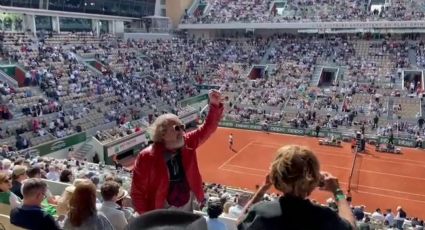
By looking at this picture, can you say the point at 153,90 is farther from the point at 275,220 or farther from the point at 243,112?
the point at 275,220

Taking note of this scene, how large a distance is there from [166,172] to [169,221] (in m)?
1.94

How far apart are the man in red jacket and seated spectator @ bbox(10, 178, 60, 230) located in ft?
2.85

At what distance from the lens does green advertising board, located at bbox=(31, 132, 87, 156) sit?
2088cm

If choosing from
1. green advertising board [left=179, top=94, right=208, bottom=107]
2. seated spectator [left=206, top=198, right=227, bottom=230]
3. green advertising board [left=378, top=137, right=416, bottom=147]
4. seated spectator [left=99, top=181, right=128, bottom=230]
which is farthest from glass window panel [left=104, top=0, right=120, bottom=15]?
seated spectator [left=206, top=198, right=227, bottom=230]

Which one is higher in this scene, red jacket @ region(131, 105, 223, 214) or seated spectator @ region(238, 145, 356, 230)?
seated spectator @ region(238, 145, 356, 230)

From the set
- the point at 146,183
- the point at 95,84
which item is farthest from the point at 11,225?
the point at 95,84

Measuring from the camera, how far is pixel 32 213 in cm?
405

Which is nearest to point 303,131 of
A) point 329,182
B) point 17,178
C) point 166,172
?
point 17,178

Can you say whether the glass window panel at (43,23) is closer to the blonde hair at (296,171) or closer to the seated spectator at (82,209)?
the seated spectator at (82,209)

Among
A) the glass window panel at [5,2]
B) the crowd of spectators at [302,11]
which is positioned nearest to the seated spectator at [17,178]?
the glass window panel at [5,2]

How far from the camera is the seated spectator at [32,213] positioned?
13.3 ft

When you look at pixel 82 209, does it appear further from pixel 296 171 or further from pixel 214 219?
pixel 296 171

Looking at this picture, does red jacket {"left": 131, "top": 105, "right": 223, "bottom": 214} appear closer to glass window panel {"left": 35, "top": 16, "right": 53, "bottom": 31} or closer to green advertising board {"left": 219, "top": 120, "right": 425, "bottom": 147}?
green advertising board {"left": 219, "top": 120, "right": 425, "bottom": 147}

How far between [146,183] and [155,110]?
27.3 meters
